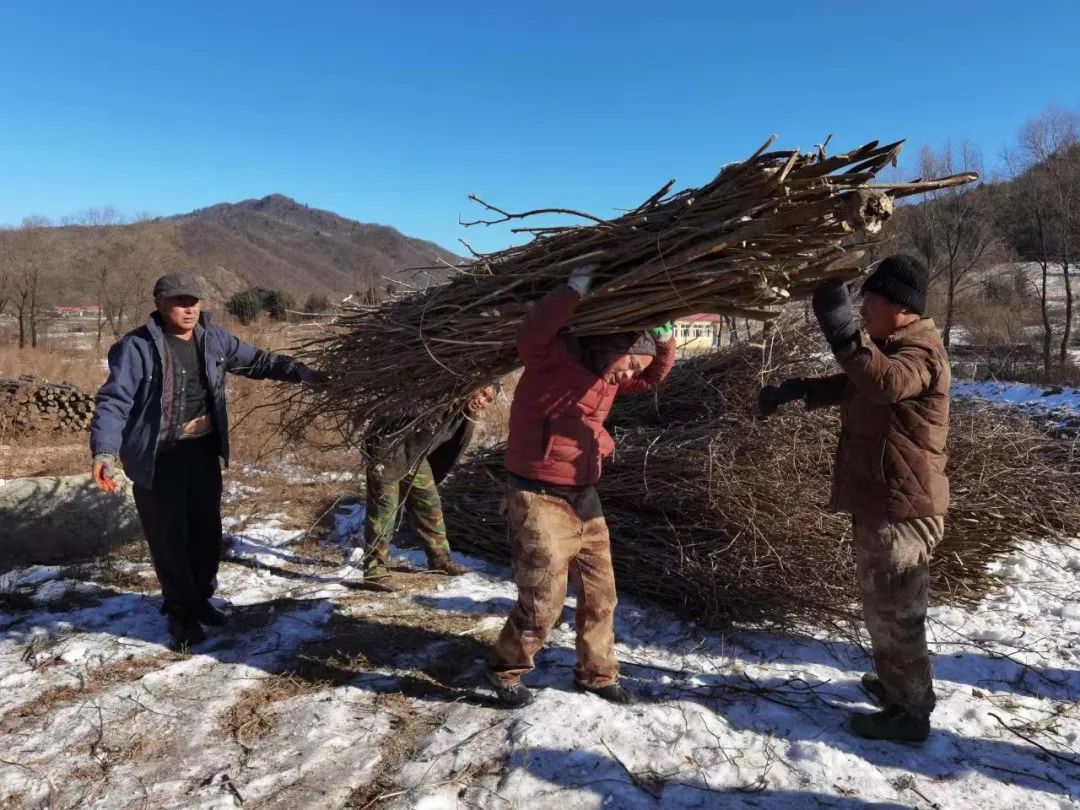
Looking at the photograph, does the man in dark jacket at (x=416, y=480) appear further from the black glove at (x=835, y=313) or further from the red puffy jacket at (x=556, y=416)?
the black glove at (x=835, y=313)

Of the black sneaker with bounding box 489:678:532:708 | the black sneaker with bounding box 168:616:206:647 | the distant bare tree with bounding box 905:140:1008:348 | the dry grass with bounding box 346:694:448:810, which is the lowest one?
the dry grass with bounding box 346:694:448:810

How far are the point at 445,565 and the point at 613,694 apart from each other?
1.75 m

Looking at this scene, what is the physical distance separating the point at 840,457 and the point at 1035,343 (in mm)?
18657

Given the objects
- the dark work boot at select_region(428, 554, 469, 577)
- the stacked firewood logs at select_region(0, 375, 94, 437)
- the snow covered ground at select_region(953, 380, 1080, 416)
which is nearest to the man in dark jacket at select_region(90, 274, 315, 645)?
the dark work boot at select_region(428, 554, 469, 577)

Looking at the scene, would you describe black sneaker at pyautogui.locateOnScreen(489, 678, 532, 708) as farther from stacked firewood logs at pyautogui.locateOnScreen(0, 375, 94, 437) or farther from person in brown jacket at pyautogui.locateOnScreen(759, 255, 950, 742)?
stacked firewood logs at pyautogui.locateOnScreen(0, 375, 94, 437)

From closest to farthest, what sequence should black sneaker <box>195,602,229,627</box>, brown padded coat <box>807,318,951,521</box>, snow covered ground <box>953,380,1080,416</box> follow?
brown padded coat <box>807,318,951,521</box> < black sneaker <box>195,602,229,627</box> < snow covered ground <box>953,380,1080,416</box>

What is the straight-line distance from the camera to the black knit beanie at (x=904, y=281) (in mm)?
2277

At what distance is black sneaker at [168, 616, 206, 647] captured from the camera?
3205 millimetres

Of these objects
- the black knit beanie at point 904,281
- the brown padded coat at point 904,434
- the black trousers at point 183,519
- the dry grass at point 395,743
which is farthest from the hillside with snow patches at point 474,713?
the black knit beanie at point 904,281

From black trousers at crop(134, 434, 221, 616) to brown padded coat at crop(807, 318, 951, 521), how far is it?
291 centimetres

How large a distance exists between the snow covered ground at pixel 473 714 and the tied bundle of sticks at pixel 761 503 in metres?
0.21

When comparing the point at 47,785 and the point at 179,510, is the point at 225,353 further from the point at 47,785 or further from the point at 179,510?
the point at 47,785

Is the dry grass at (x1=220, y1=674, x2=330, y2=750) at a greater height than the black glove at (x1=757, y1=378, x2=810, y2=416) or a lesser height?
lesser

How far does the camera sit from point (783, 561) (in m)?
3.41
